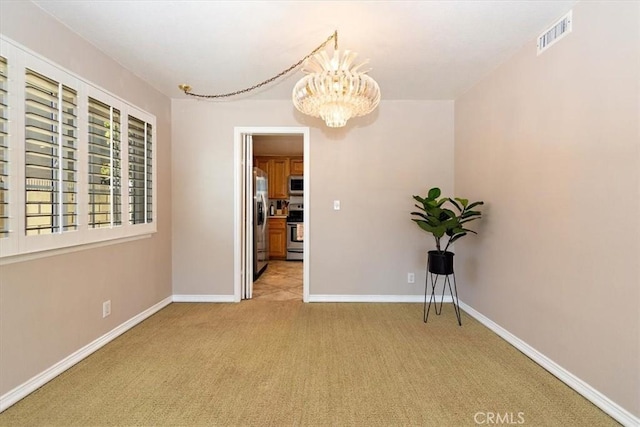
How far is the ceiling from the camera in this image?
191 centimetres

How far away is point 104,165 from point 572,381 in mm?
3695

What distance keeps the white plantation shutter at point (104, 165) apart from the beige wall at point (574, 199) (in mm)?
3360

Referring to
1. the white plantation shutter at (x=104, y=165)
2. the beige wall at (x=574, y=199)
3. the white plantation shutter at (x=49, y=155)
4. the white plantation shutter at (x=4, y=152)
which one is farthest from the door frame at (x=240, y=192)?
the white plantation shutter at (x=4, y=152)

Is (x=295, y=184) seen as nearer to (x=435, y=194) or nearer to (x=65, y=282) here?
(x=435, y=194)

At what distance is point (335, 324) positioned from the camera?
115 inches

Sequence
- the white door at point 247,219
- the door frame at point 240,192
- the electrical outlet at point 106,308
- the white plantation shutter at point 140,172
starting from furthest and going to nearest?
the white door at point 247,219, the door frame at point 240,192, the white plantation shutter at point 140,172, the electrical outlet at point 106,308

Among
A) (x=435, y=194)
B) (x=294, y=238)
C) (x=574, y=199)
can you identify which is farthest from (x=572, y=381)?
(x=294, y=238)

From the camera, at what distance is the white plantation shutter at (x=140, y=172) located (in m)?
2.83

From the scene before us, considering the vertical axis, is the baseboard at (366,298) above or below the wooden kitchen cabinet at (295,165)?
below

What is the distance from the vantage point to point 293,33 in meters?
2.19

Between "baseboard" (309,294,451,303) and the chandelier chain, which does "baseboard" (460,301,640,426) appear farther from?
the chandelier chain

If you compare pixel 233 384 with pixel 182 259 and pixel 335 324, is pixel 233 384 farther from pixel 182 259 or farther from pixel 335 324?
pixel 182 259

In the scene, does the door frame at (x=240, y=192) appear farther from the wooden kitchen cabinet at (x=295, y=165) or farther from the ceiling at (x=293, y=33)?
the wooden kitchen cabinet at (x=295, y=165)

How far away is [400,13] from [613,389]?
100 inches
